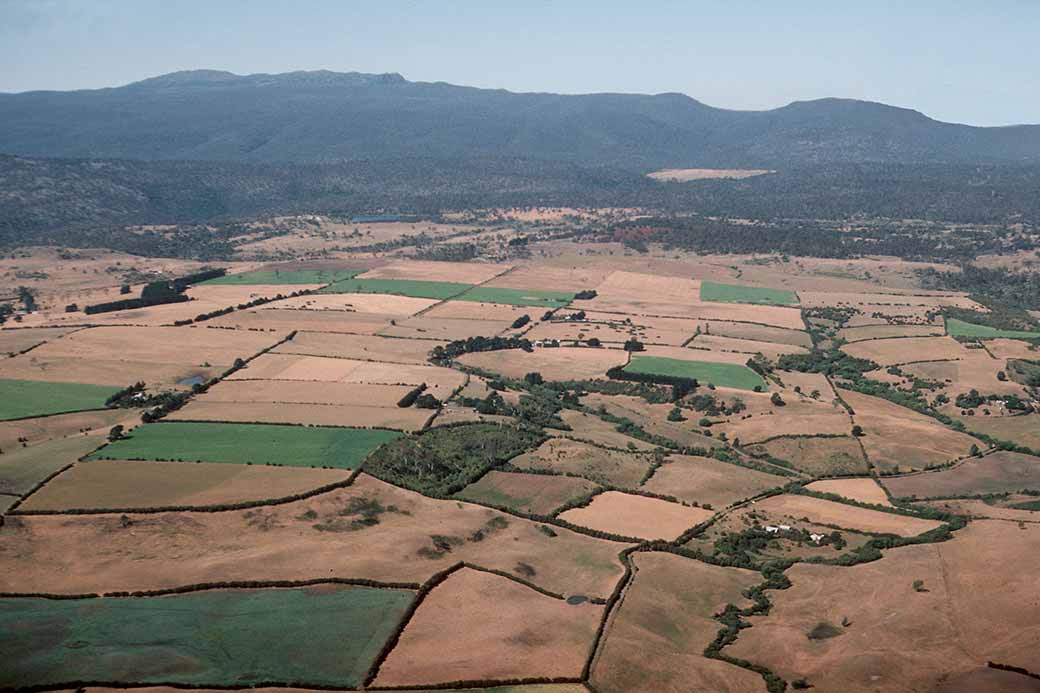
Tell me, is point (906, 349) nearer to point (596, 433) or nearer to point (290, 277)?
point (596, 433)

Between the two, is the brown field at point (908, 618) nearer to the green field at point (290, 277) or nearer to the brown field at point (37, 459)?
the brown field at point (37, 459)

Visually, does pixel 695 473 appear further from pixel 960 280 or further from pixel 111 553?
pixel 960 280

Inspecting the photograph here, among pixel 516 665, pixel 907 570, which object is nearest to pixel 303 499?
pixel 516 665

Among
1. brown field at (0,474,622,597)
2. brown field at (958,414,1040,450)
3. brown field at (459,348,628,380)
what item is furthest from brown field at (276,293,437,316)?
brown field at (0,474,622,597)

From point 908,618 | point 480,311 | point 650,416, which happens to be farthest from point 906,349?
point 908,618

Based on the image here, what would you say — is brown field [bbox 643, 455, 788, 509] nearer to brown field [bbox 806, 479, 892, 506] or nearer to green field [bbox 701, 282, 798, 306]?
brown field [bbox 806, 479, 892, 506]
